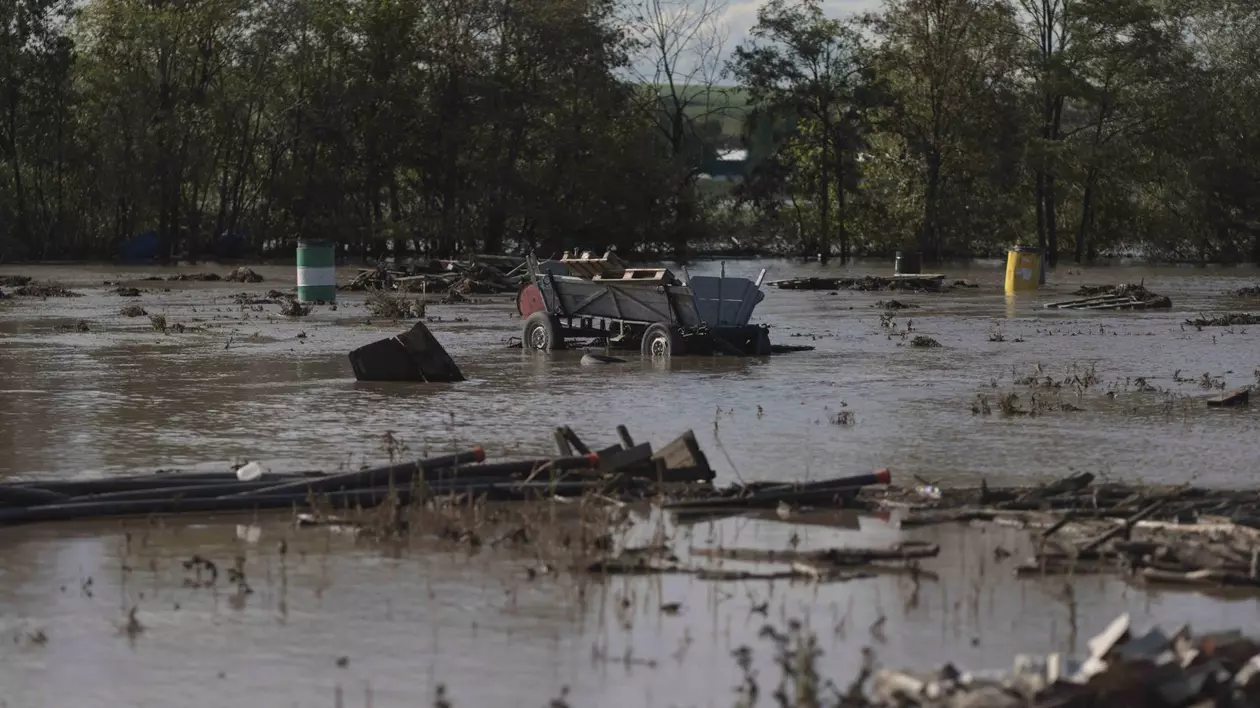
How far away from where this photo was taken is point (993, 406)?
14.5 meters

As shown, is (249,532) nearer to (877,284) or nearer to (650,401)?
(650,401)

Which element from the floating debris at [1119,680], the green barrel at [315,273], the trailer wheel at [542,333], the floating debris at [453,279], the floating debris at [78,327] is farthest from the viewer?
the floating debris at [453,279]

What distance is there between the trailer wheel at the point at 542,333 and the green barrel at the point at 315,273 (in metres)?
10.9

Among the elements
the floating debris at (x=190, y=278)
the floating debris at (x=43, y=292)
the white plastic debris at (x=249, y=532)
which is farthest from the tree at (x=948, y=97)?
the white plastic debris at (x=249, y=532)

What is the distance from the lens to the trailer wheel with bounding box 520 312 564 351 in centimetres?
2034

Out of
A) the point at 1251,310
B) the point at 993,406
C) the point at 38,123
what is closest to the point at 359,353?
the point at 993,406

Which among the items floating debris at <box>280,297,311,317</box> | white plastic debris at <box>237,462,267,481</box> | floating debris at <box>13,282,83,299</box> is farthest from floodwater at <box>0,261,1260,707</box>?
floating debris at <box>13,282,83,299</box>

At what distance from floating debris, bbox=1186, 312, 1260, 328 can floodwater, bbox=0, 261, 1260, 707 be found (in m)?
1.05

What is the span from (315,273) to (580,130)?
1195 inches

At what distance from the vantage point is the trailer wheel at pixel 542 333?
2034cm

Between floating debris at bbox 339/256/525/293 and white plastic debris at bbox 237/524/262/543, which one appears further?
floating debris at bbox 339/256/525/293

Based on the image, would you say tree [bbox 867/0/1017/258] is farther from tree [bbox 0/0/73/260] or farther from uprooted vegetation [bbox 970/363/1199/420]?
uprooted vegetation [bbox 970/363/1199/420]

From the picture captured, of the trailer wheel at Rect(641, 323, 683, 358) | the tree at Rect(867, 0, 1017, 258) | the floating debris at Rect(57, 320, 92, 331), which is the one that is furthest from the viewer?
the tree at Rect(867, 0, 1017, 258)

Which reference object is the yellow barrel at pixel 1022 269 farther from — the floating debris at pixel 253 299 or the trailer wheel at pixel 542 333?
the trailer wheel at pixel 542 333
